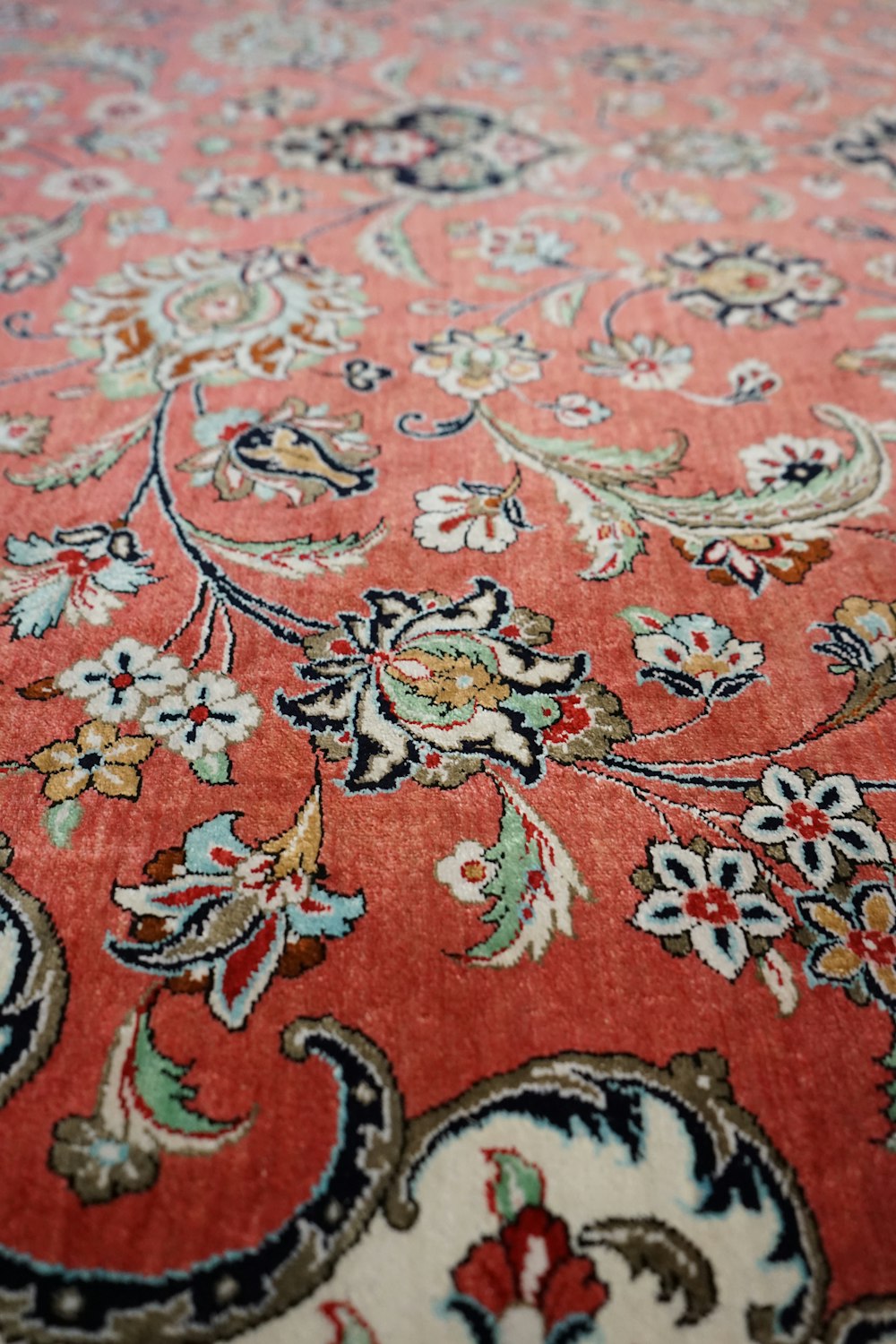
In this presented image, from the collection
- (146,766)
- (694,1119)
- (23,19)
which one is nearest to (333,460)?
(146,766)

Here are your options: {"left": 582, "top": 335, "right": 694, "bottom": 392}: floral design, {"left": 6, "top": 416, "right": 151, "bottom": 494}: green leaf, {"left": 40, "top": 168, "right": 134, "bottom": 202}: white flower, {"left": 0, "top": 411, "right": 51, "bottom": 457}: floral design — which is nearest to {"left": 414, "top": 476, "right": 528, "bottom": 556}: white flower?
{"left": 582, "top": 335, "right": 694, "bottom": 392}: floral design

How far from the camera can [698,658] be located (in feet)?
3.00

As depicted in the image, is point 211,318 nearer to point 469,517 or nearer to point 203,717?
point 469,517

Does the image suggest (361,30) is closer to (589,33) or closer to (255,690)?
(589,33)

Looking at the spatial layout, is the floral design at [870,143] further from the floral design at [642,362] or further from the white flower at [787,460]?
the white flower at [787,460]

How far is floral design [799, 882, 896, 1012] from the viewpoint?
0.69 m

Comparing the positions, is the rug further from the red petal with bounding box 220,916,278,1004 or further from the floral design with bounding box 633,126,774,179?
the floral design with bounding box 633,126,774,179

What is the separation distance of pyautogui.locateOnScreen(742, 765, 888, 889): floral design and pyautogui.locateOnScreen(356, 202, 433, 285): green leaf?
1009 millimetres

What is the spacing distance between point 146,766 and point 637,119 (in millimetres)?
1801

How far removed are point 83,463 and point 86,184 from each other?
0.89 meters

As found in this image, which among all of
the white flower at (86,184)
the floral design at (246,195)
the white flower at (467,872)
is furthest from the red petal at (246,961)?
the white flower at (86,184)

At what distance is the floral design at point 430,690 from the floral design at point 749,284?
728 millimetres

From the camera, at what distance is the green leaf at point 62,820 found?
77cm

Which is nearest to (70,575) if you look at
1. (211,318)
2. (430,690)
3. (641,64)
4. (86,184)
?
(430,690)
